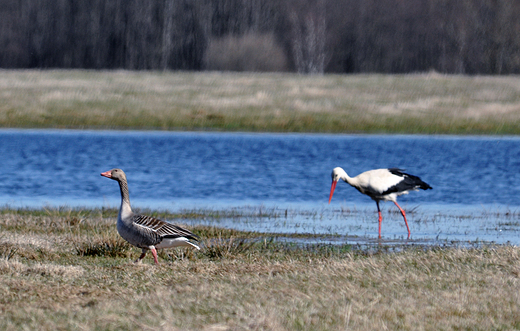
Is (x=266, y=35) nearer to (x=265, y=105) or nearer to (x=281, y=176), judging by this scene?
(x=265, y=105)

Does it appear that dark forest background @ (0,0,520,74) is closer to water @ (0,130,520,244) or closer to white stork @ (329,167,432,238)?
water @ (0,130,520,244)

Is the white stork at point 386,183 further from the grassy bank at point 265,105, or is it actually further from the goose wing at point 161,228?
the grassy bank at point 265,105

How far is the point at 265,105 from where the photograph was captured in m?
40.5

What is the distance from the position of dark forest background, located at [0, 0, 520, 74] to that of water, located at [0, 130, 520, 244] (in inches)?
1143

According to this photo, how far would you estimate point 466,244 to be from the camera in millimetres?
12250

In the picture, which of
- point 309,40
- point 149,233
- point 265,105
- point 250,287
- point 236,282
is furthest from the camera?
point 309,40

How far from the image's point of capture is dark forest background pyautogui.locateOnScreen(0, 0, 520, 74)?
63531 mm

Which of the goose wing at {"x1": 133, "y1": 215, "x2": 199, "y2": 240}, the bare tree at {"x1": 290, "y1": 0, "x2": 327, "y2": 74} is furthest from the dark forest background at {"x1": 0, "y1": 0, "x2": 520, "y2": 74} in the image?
the goose wing at {"x1": 133, "y1": 215, "x2": 199, "y2": 240}

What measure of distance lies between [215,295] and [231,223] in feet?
22.5

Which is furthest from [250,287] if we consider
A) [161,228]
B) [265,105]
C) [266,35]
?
[266,35]

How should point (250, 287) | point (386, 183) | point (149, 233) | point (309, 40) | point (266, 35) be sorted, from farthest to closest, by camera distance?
point (266, 35) → point (309, 40) → point (386, 183) → point (149, 233) → point (250, 287)

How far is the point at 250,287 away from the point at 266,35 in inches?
2254

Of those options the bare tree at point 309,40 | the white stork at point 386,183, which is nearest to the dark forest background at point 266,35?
the bare tree at point 309,40

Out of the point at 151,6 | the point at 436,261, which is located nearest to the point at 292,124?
the point at 436,261
